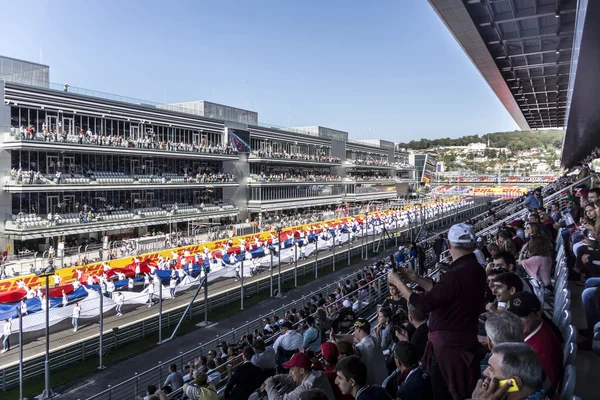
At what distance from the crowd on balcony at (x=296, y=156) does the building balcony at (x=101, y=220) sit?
867cm

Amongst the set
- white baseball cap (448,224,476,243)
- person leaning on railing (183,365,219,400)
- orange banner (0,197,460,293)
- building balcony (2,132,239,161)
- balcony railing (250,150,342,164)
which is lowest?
orange banner (0,197,460,293)

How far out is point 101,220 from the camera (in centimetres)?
3111

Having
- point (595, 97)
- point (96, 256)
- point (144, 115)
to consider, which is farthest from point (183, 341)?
point (144, 115)

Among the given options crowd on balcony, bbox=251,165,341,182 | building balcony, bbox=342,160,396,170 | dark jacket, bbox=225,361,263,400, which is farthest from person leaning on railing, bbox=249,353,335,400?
building balcony, bbox=342,160,396,170

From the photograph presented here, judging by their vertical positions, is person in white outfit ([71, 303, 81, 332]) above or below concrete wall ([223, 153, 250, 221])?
below

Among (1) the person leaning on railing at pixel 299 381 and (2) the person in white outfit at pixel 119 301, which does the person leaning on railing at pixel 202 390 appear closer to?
(1) the person leaning on railing at pixel 299 381

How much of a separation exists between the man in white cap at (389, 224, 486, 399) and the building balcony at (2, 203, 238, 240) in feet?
91.1

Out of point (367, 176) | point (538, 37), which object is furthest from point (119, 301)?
point (367, 176)

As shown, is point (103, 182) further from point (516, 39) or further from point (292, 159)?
point (516, 39)

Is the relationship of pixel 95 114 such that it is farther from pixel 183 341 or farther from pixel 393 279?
pixel 393 279

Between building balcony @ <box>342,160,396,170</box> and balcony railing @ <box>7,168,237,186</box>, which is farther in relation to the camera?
building balcony @ <box>342,160,396,170</box>

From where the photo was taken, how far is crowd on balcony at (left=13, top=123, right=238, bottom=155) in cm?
2717

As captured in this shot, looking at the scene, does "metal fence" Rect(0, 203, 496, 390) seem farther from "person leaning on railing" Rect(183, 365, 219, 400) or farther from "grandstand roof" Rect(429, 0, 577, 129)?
"grandstand roof" Rect(429, 0, 577, 129)

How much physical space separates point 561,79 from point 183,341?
21.8m
